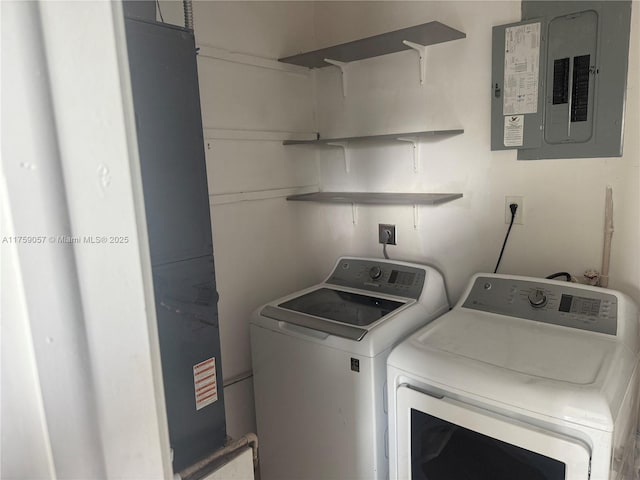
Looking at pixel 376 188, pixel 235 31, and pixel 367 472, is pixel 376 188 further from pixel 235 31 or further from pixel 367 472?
pixel 367 472

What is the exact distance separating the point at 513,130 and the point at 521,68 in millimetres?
234

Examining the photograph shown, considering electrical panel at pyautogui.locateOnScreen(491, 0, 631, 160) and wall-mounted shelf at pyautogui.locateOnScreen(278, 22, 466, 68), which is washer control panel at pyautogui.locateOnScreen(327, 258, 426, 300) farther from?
wall-mounted shelf at pyautogui.locateOnScreen(278, 22, 466, 68)

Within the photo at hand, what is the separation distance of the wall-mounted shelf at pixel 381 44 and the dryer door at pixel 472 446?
1.36 meters

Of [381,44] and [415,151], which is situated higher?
[381,44]

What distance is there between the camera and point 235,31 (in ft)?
6.70

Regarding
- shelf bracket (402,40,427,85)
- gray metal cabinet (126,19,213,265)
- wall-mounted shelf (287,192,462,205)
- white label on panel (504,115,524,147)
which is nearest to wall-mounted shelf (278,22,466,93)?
shelf bracket (402,40,427,85)

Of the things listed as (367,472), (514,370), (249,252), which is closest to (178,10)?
(249,252)

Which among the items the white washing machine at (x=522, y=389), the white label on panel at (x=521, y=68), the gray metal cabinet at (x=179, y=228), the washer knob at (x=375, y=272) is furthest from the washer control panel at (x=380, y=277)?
the gray metal cabinet at (x=179, y=228)

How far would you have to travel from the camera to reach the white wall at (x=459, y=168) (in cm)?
168

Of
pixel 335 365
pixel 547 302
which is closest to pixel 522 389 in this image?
pixel 547 302

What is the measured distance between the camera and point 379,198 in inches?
83.3

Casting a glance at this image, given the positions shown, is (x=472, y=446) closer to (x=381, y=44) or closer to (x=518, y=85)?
(x=518, y=85)

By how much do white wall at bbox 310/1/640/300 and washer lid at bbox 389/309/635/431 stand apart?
0.38m

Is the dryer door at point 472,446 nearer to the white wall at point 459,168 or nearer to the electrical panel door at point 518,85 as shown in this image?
the white wall at point 459,168
